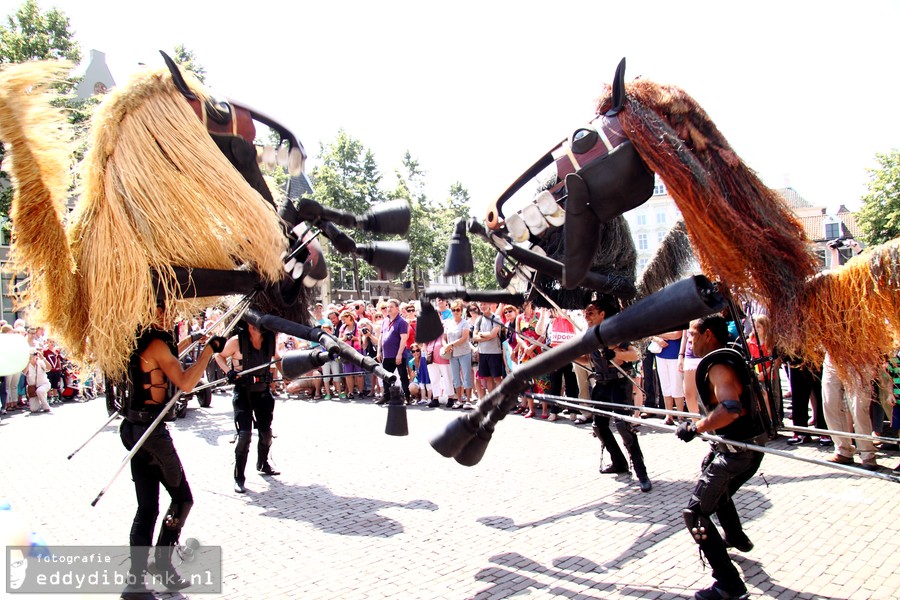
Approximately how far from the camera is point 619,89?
126 inches

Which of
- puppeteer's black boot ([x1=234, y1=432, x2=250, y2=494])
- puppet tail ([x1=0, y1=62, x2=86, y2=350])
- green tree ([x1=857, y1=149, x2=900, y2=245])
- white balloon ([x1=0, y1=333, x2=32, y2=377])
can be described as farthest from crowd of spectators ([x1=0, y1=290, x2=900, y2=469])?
green tree ([x1=857, y1=149, x2=900, y2=245])

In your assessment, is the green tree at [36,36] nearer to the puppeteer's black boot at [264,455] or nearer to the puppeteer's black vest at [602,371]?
the puppeteer's black boot at [264,455]

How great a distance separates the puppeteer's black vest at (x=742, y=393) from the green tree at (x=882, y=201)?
25.7 meters

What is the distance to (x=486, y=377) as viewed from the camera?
34.5 ft

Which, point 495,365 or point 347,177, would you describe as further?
point 347,177

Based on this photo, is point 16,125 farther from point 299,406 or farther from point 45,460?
point 299,406

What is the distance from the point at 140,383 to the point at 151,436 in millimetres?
350

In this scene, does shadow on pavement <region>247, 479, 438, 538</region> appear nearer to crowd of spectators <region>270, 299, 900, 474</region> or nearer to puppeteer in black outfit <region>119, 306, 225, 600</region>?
crowd of spectators <region>270, 299, 900, 474</region>

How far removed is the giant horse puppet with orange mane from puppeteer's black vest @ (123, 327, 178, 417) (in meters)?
1.98

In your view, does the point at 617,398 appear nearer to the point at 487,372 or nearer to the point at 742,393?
the point at 742,393

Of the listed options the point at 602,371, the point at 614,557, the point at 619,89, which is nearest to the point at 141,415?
the point at 614,557

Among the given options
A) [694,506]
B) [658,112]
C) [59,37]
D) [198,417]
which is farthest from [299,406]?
[59,37]

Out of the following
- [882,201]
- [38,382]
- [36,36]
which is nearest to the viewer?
[38,382]

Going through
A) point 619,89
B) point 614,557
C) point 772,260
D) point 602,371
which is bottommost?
point 614,557
